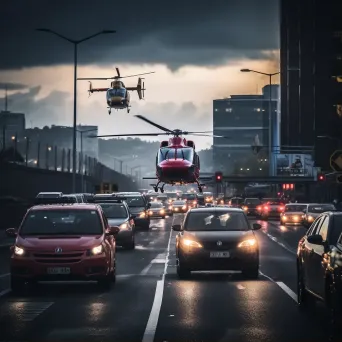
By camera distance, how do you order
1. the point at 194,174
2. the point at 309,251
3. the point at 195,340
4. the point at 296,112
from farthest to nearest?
Result: the point at 296,112 → the point at 194,174 → the point at 309,251 → the point at 195,340

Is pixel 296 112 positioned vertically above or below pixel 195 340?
above

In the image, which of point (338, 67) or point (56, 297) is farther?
point (338, 67)

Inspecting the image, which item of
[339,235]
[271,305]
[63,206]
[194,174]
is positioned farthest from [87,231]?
[194,174]

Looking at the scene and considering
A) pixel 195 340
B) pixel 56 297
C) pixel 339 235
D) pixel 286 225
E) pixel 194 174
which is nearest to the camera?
pixel 195 340

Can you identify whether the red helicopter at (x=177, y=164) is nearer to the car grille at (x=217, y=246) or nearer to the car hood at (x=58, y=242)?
the car grille at (x=217, y=246)

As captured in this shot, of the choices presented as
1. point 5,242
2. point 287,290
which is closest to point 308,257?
point 287,290

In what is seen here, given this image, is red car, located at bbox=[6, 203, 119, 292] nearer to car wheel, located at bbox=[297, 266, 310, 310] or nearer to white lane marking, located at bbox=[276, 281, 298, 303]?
white lane marking, located at bbox=[276, 281, 298, 303]

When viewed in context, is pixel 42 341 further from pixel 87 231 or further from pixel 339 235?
pixel 87 231
